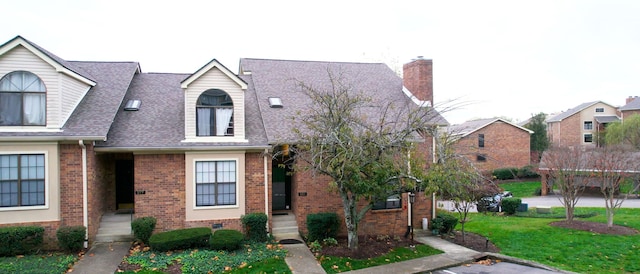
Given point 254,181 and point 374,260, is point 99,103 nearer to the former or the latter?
point 254,181

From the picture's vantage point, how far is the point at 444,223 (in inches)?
574

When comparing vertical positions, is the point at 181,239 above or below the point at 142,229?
below

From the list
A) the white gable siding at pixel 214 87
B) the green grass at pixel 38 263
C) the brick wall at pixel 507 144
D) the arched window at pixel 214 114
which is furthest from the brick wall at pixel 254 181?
the brick wall at pixel 507 144

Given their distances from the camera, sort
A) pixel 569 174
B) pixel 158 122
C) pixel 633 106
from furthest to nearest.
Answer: pixel 633 106
pixel 569 174
pixel 158 122

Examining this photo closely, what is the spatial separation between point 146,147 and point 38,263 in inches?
157

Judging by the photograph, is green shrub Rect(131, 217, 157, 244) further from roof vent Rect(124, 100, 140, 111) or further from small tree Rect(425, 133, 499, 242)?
small tree Rect(425, 133, 499, 242)

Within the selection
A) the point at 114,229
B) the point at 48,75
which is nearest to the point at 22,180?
the point at 114,229

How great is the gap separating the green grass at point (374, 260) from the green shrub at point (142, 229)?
5114mm

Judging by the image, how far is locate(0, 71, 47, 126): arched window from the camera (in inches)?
463

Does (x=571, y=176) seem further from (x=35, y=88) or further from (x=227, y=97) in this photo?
(x=35, y=88)

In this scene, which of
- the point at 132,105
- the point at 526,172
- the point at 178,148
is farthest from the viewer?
the point at 526,172

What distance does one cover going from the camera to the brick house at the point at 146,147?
461 inches

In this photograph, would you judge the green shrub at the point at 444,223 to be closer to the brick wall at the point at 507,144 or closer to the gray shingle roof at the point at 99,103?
the gray shingle roof at the point at 99,103

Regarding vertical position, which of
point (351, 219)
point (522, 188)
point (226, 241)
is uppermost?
point (351, 219)
